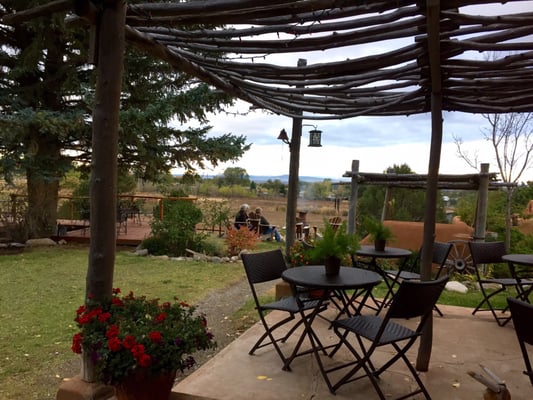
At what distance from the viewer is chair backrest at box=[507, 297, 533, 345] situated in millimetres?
2035

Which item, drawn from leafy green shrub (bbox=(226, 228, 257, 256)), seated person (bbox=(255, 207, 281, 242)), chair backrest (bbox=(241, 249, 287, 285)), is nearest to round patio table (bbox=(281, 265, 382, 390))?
chair backrest (bbox=(241, 249, 287, 285))

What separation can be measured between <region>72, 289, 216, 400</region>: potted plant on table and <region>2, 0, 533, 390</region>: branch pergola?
0.21 meters

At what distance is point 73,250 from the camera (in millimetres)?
9086

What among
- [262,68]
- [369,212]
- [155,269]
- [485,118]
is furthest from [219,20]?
[485,118]

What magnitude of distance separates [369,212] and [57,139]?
8166mm

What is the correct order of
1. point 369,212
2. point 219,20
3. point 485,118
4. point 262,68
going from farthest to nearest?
point 485,118, point 369,212, point 262,68, point 219,20

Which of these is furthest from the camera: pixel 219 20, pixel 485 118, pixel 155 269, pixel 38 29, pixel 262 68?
pixel 485 118

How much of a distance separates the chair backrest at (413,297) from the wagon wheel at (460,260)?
4.87 meters

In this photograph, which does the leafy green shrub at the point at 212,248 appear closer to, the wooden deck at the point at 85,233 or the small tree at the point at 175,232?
the small tree at the point at 175,232

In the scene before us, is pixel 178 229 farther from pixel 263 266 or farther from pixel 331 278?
pixel 331 278

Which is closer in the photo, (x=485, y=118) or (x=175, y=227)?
(x=175, y=227)

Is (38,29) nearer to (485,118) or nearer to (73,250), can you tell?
(73,250)

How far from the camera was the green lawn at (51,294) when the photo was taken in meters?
3.32

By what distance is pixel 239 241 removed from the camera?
368 inches
